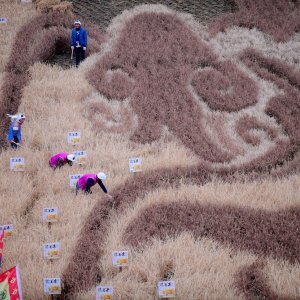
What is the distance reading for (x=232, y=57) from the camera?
9.73 metres

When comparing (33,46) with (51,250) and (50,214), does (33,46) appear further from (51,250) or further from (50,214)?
(51,250)

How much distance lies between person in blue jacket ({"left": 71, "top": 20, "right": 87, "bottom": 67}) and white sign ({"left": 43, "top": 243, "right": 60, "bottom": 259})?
4.78 m

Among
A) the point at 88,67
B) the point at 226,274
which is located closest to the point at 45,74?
the point at 88,67

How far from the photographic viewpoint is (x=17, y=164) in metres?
6.99

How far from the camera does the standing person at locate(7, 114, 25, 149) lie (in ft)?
23.5

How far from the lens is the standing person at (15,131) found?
717cm

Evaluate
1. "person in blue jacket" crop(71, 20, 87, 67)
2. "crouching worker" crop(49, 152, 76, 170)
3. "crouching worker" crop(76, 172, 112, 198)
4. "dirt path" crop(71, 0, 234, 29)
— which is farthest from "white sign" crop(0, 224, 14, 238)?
"dirt path" crop(71, 0, 234, 29)

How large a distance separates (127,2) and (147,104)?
3890mm

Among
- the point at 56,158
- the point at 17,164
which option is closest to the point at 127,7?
the point at 56,158

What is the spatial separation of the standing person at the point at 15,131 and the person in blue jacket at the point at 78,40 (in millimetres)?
2648

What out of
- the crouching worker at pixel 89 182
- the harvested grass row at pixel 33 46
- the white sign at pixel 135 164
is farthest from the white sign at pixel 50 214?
the harvested grass row at pixel 33 46

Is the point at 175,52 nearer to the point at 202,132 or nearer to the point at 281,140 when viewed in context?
the point at 202,132

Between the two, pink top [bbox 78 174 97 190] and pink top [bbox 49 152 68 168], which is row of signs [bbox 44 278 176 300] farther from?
pink top [bbox 49 152 68 168]

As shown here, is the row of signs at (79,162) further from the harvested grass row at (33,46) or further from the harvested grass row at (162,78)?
the harvested grass row at (33,46)
